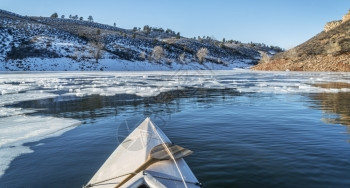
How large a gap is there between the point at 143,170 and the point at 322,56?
272ft

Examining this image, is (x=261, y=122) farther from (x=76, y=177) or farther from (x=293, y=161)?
(x=76, y=177)

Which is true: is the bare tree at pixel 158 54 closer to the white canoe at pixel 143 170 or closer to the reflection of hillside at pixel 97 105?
the reflection of hillside at pixel 97 105

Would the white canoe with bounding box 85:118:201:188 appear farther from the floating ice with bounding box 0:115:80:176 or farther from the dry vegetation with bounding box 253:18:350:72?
the dry vegetation with bounding box 253:18:350:72

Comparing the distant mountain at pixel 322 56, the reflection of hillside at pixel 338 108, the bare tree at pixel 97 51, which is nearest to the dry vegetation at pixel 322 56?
the distant mountain at pixel 322 56

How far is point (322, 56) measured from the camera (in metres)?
78.1

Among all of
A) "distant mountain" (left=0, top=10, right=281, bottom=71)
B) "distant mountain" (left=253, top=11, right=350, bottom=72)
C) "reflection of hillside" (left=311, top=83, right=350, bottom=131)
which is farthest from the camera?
"distant mountain" (left=0, top=10, right=281, bottom=71)

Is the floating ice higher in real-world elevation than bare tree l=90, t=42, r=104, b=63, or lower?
lower

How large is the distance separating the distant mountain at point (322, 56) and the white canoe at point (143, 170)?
71.7m

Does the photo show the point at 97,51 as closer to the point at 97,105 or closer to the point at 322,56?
the point at 322,56

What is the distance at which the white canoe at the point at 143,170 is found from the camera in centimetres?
480

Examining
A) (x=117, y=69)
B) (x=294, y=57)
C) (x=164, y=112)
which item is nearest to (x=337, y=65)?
(x=294, y=57)

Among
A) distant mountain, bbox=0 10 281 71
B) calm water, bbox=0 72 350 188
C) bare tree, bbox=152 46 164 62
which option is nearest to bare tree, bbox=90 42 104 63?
distant mountain, bbox=0 10 281 71

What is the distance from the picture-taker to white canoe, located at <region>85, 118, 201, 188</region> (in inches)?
189

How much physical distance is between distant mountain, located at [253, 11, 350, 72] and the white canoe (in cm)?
7173
